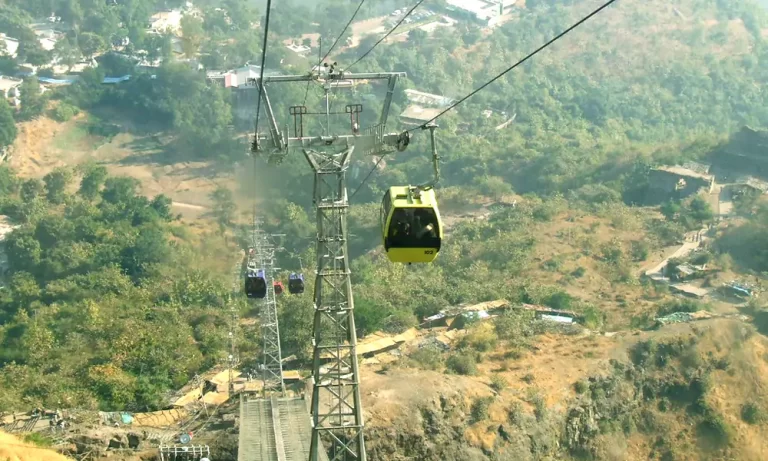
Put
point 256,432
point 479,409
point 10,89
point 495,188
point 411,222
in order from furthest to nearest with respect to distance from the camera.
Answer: point 10,89 → point 495,188 → point 479,409 → point 256,432 → point 411,222

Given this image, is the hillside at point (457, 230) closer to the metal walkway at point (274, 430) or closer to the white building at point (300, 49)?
the metal walkway at point (274, 430)

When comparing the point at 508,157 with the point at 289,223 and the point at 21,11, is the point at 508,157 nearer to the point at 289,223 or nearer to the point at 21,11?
the point at 289,223

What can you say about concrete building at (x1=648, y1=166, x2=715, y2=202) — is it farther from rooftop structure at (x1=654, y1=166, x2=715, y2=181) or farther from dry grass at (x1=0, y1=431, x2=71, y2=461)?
dry grass at (x1=0, y1=431, x2=71, y2=461)

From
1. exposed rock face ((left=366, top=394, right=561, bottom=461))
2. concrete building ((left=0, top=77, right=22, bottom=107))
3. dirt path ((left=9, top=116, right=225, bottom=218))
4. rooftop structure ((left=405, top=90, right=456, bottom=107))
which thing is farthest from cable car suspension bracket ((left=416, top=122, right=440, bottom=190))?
concrete building ((left=0, top=77, right=22, bottom=107))

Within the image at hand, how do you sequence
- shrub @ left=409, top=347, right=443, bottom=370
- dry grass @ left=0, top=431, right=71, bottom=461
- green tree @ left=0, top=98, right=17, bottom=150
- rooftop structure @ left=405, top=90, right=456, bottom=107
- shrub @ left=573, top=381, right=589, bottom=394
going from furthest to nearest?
rooftop structure @ left=405, top=90, right=456, bottom=107 → green tree @ left=0, top=98, right=17, bottom=150 → shrub @ left=409, top=347, right=443, bottom=370 → shrub @ left=573, top=381, right=589, bottom=394 → dry grass @ left=0, top=431, right=71, bottom=461

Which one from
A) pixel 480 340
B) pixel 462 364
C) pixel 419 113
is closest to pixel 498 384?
pixel 462 364

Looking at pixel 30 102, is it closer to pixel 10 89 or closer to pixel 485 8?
pixel 10 89

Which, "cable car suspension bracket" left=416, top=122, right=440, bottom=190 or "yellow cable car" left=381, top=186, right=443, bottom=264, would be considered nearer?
"cable car suspension bracket" left=416, top=122, right=440, bottom=190

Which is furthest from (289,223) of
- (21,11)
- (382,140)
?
(21,11)
